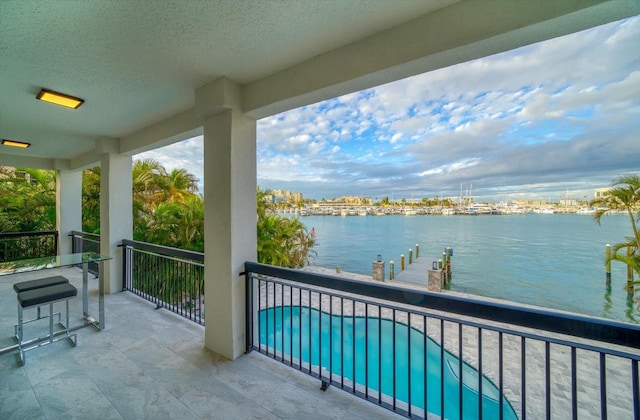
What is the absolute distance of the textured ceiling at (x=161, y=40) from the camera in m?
1.55

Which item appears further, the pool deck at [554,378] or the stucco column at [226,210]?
the pool deck at [554,378]

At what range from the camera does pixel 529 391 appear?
341cm

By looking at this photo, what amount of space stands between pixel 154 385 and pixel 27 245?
753 centimetres

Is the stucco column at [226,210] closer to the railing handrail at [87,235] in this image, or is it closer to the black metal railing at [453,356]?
the black metal railing at [453,356]

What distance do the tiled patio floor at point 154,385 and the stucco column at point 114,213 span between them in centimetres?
150

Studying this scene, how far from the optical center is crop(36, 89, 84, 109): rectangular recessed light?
2654 millimetres

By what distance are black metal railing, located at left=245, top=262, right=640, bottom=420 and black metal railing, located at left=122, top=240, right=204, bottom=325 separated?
100 centimetres

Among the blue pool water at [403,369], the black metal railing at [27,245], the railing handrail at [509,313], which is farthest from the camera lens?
the black metal railing at [27,245]

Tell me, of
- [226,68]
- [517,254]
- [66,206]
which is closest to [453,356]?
[226,68]

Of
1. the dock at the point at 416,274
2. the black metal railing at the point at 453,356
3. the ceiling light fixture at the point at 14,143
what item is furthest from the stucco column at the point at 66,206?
the dock at the point at 416,274

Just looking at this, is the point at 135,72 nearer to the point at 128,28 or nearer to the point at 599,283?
the point at 128,28

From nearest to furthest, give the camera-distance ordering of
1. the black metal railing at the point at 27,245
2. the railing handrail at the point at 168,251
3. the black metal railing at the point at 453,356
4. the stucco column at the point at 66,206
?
the black metal railing at the point at 453,356 → the railing handrail at the point at 168,251 → the black metal railing at the point at 27,245 → the stucco column at the point at 66,206

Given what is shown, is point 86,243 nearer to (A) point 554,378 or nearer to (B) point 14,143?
(B) point 14,143

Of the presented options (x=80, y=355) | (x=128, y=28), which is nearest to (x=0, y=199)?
(x=80, y=355)
